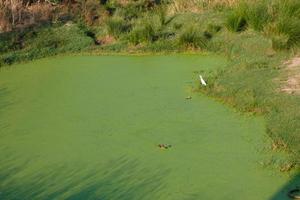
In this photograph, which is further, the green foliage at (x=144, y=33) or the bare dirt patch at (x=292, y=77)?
the green foliage at (x=144, y=33)

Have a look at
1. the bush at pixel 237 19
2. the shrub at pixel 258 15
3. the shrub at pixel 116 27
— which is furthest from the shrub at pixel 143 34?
the shrub at pixel 258 15

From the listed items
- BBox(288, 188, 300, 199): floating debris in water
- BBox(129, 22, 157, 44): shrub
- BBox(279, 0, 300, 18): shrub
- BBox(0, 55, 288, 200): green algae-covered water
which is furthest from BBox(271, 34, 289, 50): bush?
BBox(288, 188, 300, 199): floating debris in water

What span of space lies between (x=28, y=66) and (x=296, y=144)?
4.76m

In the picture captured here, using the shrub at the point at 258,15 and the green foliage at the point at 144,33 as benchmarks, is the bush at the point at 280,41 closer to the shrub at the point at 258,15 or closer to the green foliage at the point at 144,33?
the shrub at the point at 258,15

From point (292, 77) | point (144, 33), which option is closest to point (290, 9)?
point (292, 77)

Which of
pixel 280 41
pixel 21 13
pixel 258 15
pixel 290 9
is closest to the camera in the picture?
pixel 280 41

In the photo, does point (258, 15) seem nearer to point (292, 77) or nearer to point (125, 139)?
point (292, 77)

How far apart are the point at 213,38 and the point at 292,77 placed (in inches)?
97.6

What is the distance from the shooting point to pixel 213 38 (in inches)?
348

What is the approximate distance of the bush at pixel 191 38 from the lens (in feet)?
28.6

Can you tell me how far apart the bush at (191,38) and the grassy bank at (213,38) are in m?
0.01

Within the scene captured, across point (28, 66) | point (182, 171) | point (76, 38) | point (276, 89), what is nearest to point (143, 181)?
point (182, 171)

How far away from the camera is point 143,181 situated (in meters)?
4.57

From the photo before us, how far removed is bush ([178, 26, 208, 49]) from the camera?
28.6 ft
